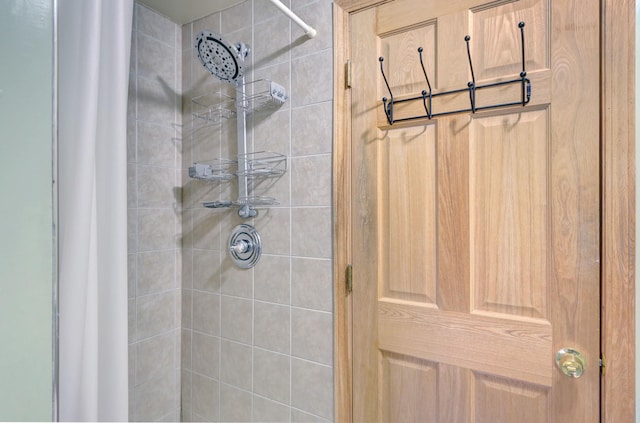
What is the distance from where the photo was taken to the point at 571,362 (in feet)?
2.68

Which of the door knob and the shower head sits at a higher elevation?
the shower head

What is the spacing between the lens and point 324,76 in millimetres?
1178

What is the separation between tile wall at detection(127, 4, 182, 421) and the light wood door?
3.16 feet

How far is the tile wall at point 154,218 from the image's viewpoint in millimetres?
1411

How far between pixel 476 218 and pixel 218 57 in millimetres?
1077

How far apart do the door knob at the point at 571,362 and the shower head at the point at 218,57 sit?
1420 millimetres

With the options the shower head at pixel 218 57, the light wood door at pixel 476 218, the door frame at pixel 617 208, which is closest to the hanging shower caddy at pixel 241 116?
the shower head at pixel 218 57

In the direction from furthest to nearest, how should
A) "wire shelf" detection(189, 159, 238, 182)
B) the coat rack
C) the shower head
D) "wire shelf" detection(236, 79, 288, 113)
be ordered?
"wire shelf" detection(189, 159, 238, 182)
"wire shelf" detection(236, 79, 288, 113)
the shower head
the coat rack

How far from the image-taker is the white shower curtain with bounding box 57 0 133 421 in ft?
1.64

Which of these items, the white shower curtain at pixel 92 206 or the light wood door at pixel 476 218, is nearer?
the white shower curtain at pixel 92 206

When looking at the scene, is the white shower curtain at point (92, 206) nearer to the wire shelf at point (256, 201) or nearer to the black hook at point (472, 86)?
the wire shelf at point (256, 201)

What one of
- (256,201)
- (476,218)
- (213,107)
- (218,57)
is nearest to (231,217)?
(256,201)

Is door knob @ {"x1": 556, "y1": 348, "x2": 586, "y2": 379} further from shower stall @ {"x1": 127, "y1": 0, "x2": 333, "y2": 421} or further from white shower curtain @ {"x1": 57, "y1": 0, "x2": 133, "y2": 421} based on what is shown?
white shower curtain @ {"x1": 57, "y1": 0, "x2": 133, "y2": 421}

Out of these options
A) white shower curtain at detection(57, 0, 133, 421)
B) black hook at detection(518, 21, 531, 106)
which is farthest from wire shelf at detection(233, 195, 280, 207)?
black hook at detection(518, 21, 531, 106)
